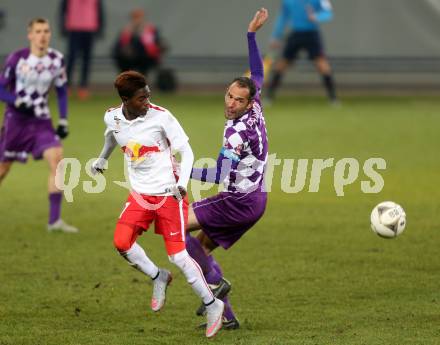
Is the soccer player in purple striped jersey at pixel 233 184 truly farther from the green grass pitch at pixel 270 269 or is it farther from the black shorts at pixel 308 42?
the black shorts at pixel 308 42

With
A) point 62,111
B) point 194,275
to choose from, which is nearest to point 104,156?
point 194,275

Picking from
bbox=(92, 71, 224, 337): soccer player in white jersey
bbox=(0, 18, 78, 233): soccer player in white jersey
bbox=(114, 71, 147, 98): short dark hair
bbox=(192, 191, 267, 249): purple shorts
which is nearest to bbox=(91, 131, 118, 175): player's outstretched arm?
bbox=(92, 71, 224, 337): soccer player in white jersey

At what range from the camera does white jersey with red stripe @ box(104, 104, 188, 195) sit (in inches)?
322

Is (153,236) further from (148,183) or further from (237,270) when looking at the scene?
(148,183)

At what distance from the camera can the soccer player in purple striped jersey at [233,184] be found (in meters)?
8.33

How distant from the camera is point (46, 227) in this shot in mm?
12680

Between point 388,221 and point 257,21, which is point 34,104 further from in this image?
point 388,221

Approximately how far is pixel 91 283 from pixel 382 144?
9.55 m

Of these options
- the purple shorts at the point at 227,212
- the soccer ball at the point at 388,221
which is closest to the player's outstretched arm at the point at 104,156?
the purple shorts at the point at 227,212

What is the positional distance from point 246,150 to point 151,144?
71cm

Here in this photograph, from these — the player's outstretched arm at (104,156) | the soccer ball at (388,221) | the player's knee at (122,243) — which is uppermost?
the player's outstretched arm at (104,156)

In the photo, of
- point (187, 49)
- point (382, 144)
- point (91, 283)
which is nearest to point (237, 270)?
point (91, 283)

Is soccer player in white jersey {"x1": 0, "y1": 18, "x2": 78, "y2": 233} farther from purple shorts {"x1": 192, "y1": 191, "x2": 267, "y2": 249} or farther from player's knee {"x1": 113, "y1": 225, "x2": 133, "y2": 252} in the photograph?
player's knee {"x1": 113, "y1": 225, "x2": 133, "y2": 252}

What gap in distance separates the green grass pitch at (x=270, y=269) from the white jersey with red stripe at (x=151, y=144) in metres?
1.11
